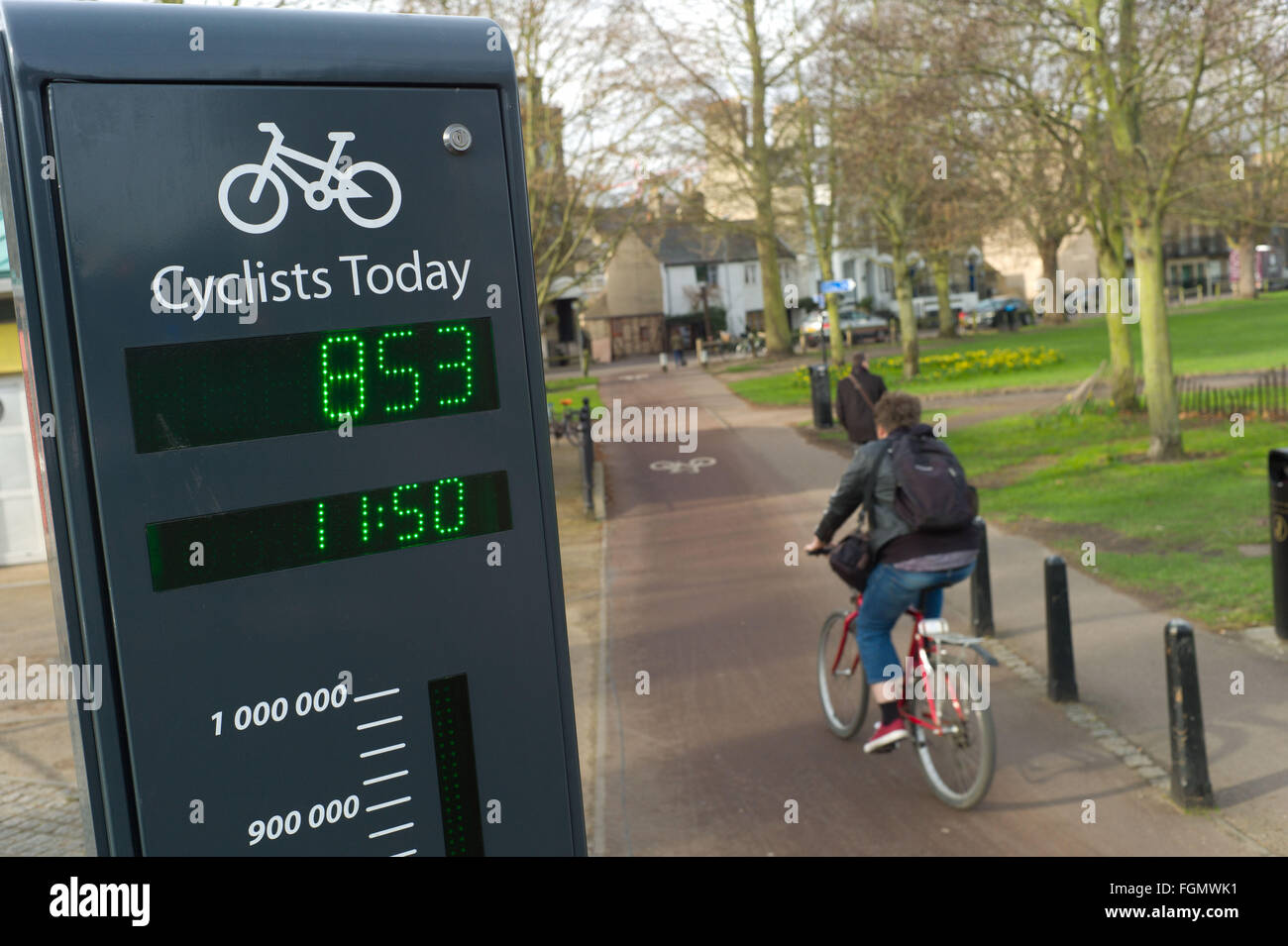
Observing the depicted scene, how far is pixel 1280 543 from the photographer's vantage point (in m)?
8.38

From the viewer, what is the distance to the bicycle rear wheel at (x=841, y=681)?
7.28 m

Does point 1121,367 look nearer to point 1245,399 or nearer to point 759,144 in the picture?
point 1245,399

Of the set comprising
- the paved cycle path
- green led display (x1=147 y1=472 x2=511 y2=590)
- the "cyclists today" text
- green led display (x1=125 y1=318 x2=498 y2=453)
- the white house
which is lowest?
the paved cycle path

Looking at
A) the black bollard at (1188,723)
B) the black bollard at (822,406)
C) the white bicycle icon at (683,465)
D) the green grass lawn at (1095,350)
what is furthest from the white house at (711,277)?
the black bollard at (1188,723)

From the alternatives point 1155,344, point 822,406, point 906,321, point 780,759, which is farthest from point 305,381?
point 906,321

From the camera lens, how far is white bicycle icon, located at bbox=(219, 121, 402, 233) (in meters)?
2.67

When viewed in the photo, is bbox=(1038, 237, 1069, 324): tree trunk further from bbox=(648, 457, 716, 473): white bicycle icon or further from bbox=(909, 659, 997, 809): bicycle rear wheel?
bbox=(909, 659, 997, 809): bicycle rear wheel

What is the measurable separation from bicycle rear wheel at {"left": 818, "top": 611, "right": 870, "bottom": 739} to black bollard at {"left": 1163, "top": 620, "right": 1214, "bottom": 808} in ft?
5.66

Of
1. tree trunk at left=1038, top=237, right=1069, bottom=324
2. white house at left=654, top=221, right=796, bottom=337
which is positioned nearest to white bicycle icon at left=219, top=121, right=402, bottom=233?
tree trunk at left=1038, top=237, right=1069, bottom=324

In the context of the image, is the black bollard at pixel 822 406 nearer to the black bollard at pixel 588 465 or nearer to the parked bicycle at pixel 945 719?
the black bollard at pixel 588 465

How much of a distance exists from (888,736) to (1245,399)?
56.4 ft

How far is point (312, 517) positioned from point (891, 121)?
14.8 meters
